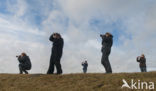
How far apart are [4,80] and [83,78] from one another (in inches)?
176

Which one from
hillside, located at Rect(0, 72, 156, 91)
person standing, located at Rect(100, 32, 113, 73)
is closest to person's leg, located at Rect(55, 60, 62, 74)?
hillside, located at Rect(0, 72, 156, 91)

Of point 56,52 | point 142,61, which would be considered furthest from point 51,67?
point 142,61

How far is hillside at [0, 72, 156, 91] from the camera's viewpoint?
12625mm

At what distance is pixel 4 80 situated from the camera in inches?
593

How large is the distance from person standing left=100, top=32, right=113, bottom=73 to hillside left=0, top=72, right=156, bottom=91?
1368 mm

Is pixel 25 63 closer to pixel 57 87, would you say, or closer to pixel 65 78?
pixel 65 78

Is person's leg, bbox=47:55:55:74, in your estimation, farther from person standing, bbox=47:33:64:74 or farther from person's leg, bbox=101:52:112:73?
person's leg, bbox=101:52:112:73

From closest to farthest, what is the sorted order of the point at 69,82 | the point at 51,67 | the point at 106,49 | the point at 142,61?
1. the point at 69,82
2. the point at 51,67
3. the point at 106,49
4. the point at 142,61

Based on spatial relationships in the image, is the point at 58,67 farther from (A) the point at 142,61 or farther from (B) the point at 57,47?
(A) the point at 142,61

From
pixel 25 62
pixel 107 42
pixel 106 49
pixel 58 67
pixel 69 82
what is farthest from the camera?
A: pixel 25 62

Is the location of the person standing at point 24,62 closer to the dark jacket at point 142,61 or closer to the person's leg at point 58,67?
the person's leg at point 58,67

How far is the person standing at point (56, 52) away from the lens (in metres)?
15.6

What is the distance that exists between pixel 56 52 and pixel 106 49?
2.97m

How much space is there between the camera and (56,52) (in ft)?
51.3
